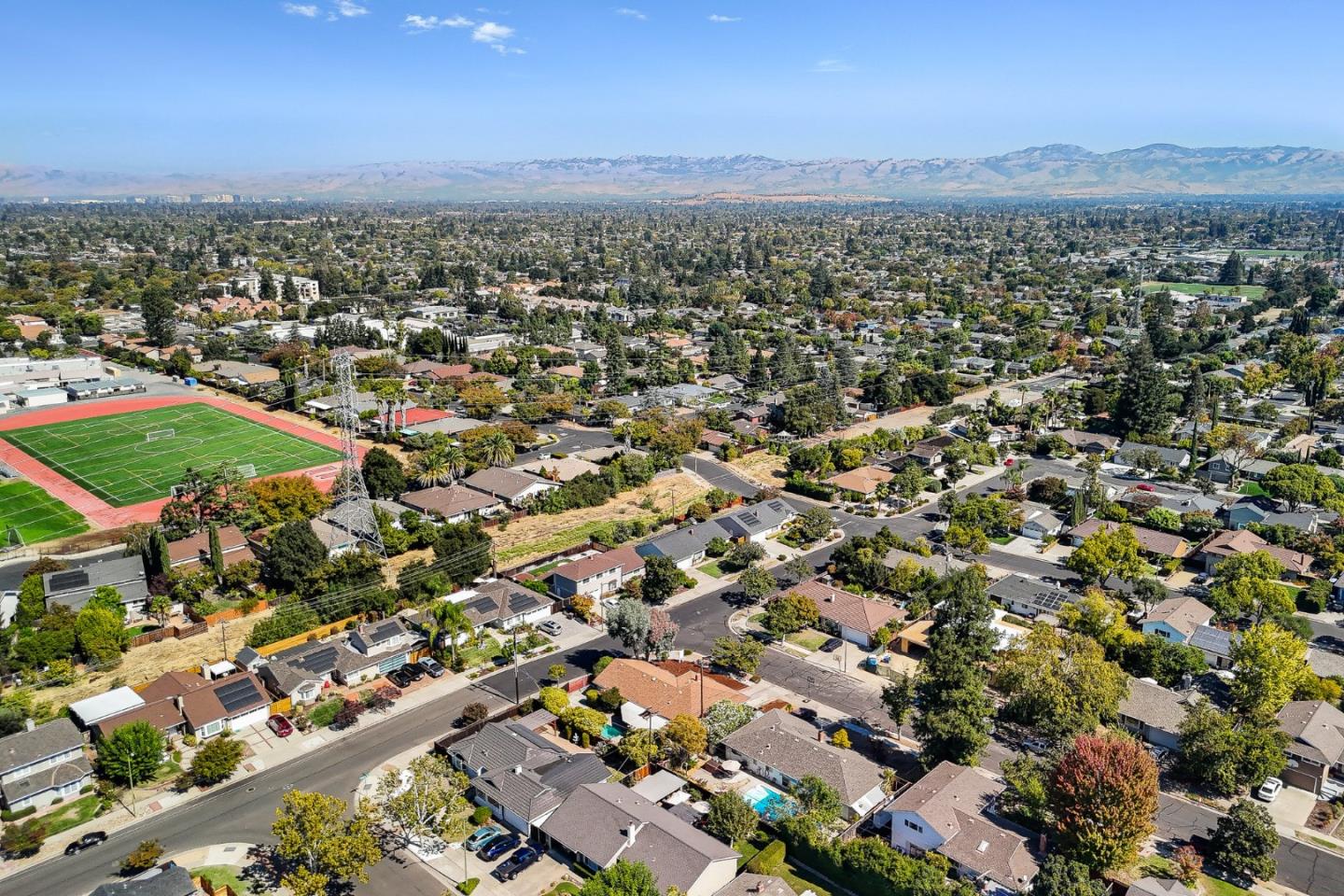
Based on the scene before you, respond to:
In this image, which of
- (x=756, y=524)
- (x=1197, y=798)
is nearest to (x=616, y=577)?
(x=756, y=524)

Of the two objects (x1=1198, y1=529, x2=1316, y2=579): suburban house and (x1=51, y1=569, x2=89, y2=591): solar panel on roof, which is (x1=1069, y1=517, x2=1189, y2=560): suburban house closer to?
(x1=1198, y1=529, x2=1316, y2=579): suburban house

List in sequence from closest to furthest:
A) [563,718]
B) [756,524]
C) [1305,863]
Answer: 1. [1305,863]
2. [563,718]
3. [756,524]

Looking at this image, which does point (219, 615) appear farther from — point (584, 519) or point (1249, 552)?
point (1249, 552)

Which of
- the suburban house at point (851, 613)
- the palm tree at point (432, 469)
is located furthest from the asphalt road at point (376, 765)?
the palm tree at point (432, 469)

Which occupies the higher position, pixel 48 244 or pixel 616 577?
pixel 48 244

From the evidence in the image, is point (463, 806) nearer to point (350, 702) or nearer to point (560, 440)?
point (350, 702)

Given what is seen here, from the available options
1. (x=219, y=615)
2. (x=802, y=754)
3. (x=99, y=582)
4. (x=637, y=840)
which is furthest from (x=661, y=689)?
(x=99, y=582)

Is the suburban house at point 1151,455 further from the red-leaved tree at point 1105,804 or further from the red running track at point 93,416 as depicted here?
the red running track at point 93,416

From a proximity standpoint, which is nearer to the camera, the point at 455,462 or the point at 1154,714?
the point at 1154,714

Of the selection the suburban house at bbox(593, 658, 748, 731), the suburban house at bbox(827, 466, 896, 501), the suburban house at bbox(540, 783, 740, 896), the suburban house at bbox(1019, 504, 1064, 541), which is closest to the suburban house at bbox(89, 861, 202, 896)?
the suburban house at bbox(540, 783, 740, 896)
